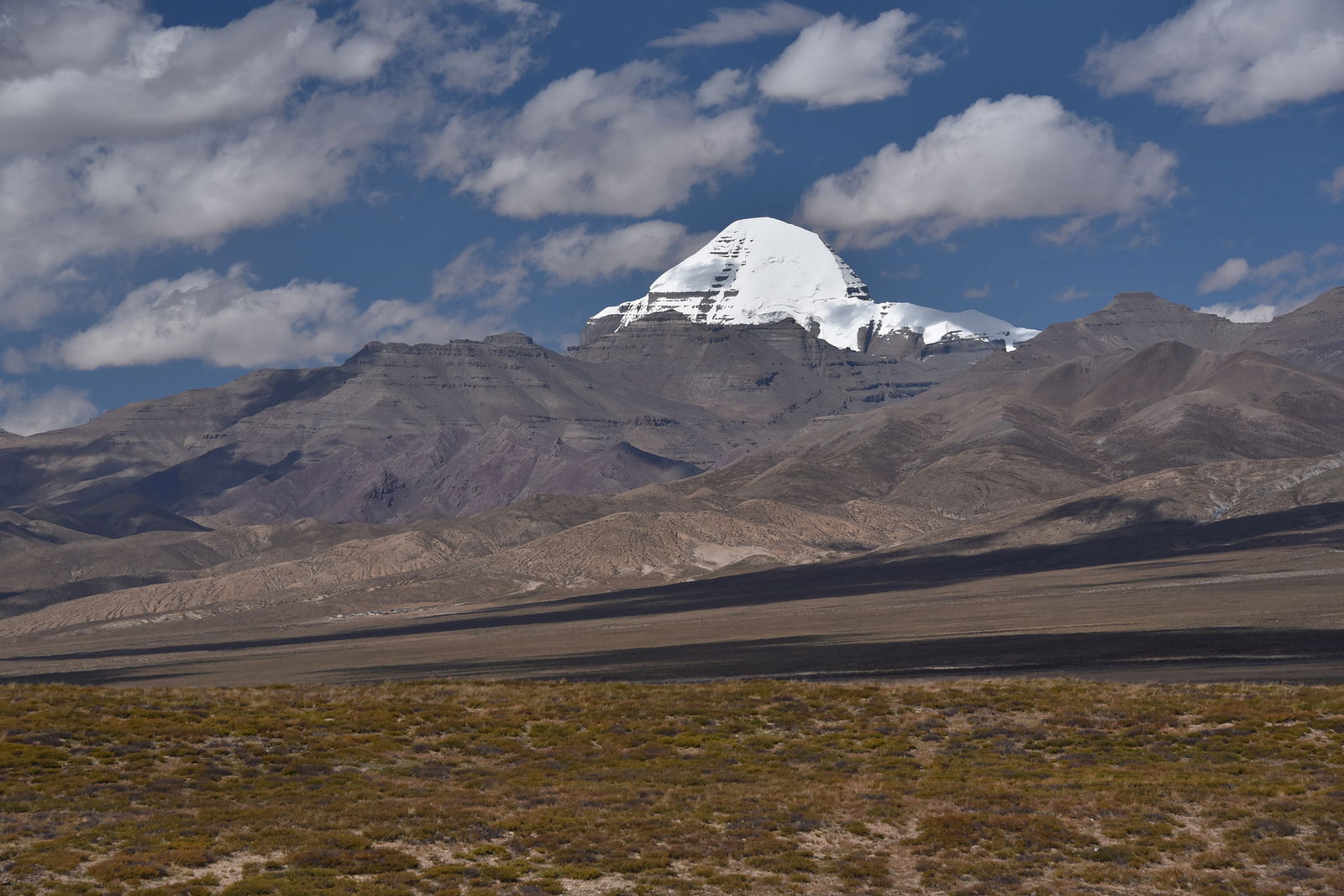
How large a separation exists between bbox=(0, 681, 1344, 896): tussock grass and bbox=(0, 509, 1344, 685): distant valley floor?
21420 mm

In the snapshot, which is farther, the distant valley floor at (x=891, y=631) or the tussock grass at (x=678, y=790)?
the distant valley floor at (x=891, y=631)

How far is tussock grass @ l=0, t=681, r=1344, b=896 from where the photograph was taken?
1169 inches

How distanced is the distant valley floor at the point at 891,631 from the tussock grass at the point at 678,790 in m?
21.4

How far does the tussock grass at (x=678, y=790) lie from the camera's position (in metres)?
29.7

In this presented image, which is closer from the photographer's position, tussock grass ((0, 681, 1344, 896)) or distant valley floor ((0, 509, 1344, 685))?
tussock grass ((0, 681, 1344, 896))

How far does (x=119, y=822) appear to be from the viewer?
110ft

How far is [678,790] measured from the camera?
38219 millimetres

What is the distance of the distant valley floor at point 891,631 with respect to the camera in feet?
263

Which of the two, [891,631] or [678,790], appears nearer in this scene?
[678,790]

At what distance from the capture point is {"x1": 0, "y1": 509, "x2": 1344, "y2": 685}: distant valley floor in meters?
80.1

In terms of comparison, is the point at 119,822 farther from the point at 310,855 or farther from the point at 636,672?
the point at 636,672

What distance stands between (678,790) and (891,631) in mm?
74623

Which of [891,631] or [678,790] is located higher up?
[678,790]

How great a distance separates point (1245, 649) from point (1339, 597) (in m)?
36.7
